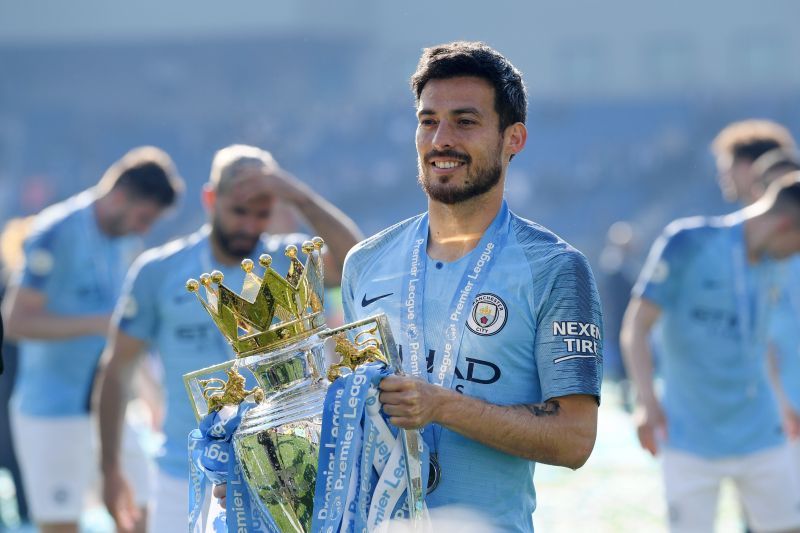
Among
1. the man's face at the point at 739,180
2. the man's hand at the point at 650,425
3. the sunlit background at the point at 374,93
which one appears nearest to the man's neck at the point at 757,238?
the man's hand at the point at 650,425

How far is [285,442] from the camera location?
249 centimetres

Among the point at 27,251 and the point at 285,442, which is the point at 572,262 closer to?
the point at 285,442

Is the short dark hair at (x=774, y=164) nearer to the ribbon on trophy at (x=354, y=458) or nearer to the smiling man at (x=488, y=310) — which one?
the smiling man at (x=488, y=310)

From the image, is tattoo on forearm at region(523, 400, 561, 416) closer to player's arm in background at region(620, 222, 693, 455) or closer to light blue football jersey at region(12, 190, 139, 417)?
player's arm in background at region(620, 222, 693, 455)

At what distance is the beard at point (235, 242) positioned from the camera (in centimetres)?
452

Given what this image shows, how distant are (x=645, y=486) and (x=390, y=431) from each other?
750 centimetres

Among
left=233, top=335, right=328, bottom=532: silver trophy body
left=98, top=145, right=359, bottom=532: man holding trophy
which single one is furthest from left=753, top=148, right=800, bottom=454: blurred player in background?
left=233, top=335, right=328, bottom=532: silver trophy body

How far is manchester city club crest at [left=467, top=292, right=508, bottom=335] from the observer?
2.68 metres

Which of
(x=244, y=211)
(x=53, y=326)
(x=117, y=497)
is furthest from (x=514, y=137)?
(x=53, y=326)

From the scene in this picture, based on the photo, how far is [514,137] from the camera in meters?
2.84

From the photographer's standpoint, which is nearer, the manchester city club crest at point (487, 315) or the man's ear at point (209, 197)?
the manchester city club crest at point (487, 315)

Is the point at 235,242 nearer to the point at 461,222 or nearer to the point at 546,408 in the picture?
the point at 461,222

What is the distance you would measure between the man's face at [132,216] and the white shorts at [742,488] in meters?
2.65

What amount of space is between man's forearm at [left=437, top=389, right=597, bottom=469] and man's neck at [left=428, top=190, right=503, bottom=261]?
0.40 meters
